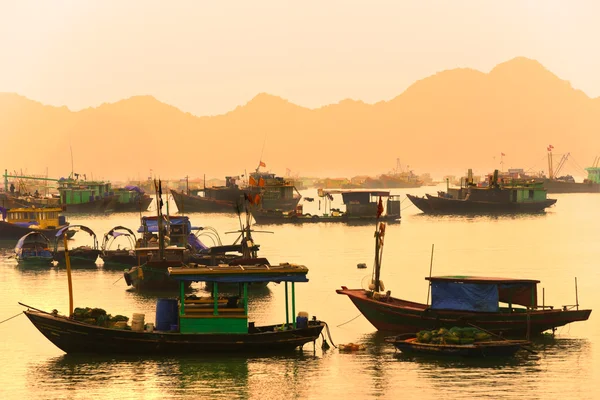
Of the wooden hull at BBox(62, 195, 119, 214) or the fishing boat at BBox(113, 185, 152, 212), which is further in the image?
the fishing boat at BBox(113, 185, 152, 212)

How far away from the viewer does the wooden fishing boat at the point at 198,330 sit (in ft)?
117

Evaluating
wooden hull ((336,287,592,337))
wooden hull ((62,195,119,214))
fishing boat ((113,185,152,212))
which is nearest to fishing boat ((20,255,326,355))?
wooden hull ((336,287,592,337))

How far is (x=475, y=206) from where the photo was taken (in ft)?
499

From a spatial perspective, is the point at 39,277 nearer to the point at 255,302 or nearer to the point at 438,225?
the point at 255,302

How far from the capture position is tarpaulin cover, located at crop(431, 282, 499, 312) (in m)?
38.2

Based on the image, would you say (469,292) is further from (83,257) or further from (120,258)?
(83,257)

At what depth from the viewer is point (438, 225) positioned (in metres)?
130

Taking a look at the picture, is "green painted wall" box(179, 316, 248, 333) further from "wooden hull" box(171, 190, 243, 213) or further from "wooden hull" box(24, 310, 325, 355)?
"wooden hull" box(171, 190, 243, 213)

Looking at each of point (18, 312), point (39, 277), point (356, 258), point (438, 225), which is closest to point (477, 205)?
point (438, 225)

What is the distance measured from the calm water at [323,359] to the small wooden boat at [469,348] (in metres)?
0.40

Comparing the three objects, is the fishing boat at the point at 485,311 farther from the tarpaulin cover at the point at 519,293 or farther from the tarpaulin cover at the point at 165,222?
the tarpaulin cover at the point at 165,222

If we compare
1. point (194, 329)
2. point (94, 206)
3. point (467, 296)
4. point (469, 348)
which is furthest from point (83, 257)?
point (94, 206)

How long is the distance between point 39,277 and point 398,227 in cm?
6628


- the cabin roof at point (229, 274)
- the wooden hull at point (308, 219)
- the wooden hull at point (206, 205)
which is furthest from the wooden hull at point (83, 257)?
the wooden hull at point (206, 205)
